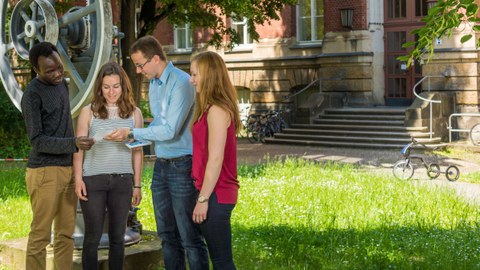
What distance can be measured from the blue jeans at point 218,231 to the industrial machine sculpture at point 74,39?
1707mm

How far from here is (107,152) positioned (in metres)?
5.96

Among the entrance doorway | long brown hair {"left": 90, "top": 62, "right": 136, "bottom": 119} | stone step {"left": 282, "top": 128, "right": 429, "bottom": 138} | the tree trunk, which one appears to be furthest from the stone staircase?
long brown hair {"left": 90, "top": 62, "right": 136, "bottom": 119}

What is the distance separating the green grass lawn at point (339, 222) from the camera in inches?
296

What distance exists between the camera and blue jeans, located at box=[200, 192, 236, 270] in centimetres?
518

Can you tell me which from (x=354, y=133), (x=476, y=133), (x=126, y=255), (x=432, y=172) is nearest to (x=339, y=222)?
(x=126, y=255)

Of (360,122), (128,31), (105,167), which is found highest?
(128,31)

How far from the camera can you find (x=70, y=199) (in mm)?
6109

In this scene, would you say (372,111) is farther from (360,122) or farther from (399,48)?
(399,48)

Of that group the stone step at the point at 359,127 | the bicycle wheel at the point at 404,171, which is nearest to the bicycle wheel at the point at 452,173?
the bicycle wheel at the point at 404,171

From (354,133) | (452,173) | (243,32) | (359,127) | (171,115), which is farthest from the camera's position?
(243,32)

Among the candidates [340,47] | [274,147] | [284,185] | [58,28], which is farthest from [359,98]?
[58,28]

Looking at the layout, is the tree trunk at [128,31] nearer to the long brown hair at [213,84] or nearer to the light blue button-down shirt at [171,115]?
the light blue button-down shirt at [171,115]

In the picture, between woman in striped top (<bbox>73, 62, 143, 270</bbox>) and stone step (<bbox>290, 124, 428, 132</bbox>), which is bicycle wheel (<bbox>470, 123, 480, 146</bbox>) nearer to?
stone step (<bbox>290, 124, 428, 132</bbox>)

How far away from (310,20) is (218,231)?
2344 centimetres
